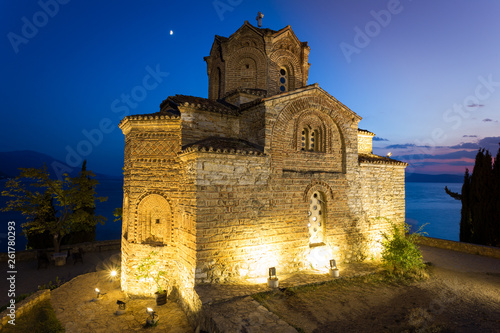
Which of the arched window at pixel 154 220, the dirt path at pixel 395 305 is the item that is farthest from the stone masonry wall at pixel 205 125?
the dirt path at pixel 395 305

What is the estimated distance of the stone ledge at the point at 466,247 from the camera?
11.9 m

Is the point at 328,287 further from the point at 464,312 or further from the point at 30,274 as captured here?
the point at 30,274

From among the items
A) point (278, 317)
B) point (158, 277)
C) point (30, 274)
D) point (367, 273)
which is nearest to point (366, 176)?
point (367, 273)

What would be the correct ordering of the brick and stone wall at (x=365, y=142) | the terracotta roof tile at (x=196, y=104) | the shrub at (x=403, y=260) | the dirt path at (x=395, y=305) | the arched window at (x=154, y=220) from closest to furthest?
the dirt path at (x=395, y=305)
the terracotta roof tile at (x=196, y=104)
the arched window at (x=154, y=220)
the shrub at (x=403, y=260)
the brick and stone wall at (x=365, y=142)

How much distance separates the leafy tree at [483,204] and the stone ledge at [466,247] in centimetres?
239

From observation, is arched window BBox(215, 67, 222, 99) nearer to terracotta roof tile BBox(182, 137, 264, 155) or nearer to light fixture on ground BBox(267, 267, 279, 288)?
terracotta roof tile BBox(182, 137, 264, 155)

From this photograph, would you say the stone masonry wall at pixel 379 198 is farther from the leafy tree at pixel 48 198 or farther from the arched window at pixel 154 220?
the leafy tree at pixel 48 198

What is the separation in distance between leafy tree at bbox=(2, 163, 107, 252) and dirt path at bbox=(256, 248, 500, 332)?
38.5 feet

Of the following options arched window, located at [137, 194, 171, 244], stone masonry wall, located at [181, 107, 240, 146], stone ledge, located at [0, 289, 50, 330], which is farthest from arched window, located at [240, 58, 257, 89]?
stone ledge, located at [0, 289, 50, 330]

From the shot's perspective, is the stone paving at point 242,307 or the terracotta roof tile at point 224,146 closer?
the stone paving at point 242,307

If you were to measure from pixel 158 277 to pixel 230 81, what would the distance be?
27.3ft

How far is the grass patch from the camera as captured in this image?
21.4ft

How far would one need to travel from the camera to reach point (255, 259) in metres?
7.91

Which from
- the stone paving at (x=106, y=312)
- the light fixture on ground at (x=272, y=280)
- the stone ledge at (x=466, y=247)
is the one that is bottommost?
the stone paving at (x=106, y=312)
